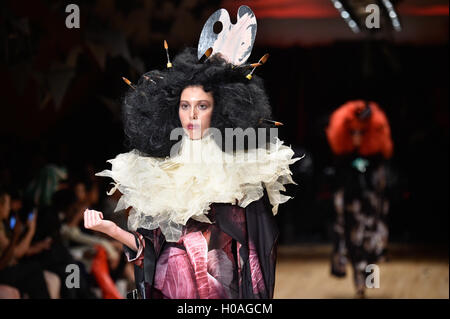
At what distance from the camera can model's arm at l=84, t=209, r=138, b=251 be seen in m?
2.47

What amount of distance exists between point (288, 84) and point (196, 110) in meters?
6.57

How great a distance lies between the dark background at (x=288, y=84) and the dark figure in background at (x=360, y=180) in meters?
0.45

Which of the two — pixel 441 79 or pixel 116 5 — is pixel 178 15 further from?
pixel 441 79

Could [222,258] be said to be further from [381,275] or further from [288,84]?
[288,84]

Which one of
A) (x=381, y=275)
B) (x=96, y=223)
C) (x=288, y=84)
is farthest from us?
(x=288, y=84)

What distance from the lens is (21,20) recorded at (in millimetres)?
4953

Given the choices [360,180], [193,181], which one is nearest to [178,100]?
[193,181]

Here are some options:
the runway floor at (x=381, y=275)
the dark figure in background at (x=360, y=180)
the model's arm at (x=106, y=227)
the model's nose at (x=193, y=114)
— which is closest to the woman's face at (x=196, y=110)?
the model's nose at (x=193, y=114)

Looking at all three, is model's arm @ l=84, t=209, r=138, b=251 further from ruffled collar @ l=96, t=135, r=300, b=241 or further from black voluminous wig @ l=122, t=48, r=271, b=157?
black voluminous wig @ l=122, t=48, r=271, b=157

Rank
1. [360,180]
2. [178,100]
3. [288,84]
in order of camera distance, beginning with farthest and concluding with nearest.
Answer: [288,84] < [360,180] < [178,100]

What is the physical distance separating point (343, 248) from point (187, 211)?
4.49 meters

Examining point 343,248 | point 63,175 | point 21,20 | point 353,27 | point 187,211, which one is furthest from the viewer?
point 353,27

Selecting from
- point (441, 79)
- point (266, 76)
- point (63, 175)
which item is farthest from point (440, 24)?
point (63, 175)

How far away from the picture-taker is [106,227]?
97.7 inches
